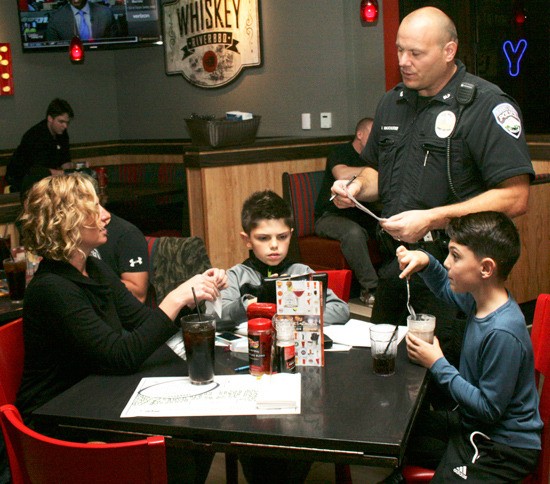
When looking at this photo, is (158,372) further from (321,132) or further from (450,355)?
(321,132)

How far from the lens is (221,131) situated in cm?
582

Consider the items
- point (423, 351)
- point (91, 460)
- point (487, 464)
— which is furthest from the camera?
point (423, 351)

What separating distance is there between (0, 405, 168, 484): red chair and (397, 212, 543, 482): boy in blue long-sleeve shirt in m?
0.88

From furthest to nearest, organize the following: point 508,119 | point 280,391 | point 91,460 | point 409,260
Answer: point 508,119 → point 409,260 → point 280,391 → point 91,460

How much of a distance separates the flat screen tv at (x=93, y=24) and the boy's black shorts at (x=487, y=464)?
685cm

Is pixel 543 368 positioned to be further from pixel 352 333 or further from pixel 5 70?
pixel 5 70

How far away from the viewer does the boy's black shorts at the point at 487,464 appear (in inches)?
79.4

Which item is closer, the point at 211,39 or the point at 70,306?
the point at 70,306

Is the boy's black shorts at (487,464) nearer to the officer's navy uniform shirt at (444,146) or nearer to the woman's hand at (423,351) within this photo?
the woman's hand at (423,351)

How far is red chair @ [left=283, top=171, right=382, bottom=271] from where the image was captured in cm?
568

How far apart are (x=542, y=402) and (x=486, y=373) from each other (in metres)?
0.22

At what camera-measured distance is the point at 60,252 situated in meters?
2.25

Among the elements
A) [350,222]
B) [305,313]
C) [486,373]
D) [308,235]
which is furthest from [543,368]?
[308,235]

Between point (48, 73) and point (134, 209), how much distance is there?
401 centimetres
